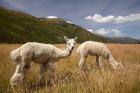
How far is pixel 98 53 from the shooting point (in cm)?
1262

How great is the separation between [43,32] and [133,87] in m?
154

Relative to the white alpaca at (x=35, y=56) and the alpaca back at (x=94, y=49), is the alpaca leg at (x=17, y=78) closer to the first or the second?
the white alpaca at (x=35, y=56)

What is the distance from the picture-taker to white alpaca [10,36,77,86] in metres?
8.36

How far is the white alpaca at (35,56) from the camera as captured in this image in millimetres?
8359

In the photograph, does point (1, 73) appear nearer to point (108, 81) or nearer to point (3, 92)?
point (3, 92)

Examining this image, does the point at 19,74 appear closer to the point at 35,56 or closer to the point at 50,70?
the point at 35,56

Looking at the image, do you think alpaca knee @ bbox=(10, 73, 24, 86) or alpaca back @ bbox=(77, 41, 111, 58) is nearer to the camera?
alpaca knee @ bbox=(10, 73, 24, 86)

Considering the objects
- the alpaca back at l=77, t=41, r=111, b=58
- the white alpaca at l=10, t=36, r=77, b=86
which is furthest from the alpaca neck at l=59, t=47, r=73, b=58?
the alpaca back at l=77, t=41, r=111, b=58

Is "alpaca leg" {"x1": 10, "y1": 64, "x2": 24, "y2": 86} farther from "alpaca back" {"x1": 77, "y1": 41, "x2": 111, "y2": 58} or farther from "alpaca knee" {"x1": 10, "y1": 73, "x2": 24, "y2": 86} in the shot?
"alpaca back" {"x1": 77, "y1": 41, "x2": 111, "y2": 58}

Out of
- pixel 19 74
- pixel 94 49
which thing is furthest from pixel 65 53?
pixel 94 49

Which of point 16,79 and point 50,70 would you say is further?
point 50,70

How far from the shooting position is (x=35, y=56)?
890 centimetres

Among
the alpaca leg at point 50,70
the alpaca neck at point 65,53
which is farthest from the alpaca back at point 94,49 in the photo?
the alpaca leg at point 50,70

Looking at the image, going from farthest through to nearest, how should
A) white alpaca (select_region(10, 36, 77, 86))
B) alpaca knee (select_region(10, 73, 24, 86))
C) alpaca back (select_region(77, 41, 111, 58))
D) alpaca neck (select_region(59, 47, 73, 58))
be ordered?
1. alpaca back (select_region(77, 41, 111, 58))
2. alpaca neck (select_region(59, 47, 73, 58))
3. white alpaca (select_region(10, 36, 77, 86))
4. alpaca knee (select_region(10, 73, 24, 86))
